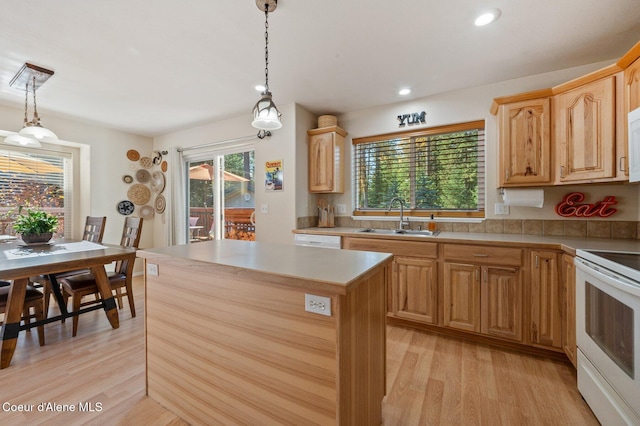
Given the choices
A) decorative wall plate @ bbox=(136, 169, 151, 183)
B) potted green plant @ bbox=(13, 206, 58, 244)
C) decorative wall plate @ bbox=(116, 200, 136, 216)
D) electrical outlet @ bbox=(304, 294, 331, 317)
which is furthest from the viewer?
decorative wall plate @ bbox=(136, 169, 151, 183)

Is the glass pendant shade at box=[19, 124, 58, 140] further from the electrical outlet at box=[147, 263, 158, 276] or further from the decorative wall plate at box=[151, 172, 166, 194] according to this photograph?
the decorative wall plate at box=[151, 172, 166, 194]

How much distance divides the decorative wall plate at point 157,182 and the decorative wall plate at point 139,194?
129mm

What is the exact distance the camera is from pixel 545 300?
2.07m

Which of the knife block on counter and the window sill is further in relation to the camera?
the knife block on counter

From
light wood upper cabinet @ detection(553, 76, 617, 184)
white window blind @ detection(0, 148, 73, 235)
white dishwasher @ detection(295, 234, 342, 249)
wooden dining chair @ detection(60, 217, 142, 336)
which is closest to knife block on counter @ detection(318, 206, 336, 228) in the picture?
white dishwasher @ detection(295, 234, 342, 249)

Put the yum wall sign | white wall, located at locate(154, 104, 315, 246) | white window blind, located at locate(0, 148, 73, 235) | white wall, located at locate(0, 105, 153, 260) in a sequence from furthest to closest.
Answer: white wall, located at locate(0, 105, 153, 260)
white window blind, located at locate(0, 148, 73, 235)
white wall, located at locate(154, 104, 315, 246)
the yum wall sign

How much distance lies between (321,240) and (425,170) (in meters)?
1.47

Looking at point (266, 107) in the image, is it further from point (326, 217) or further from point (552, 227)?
point (552, 227)

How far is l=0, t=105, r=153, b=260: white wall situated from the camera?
379 centimetres

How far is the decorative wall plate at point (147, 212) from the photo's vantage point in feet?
15.2

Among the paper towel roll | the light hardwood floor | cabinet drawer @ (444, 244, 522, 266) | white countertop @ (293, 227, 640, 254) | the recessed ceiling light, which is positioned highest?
the recessed ceiling light

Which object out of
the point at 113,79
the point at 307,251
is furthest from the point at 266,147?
the point at 307,251

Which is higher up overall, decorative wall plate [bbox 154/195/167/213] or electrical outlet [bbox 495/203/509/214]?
decorative wall plate [bbox 154/195/167/213]

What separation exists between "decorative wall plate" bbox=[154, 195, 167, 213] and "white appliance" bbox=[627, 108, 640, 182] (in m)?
5.46
